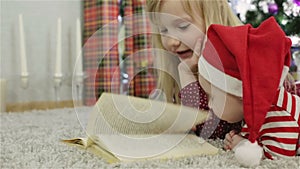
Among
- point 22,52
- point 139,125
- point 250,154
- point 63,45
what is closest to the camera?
point 250,154

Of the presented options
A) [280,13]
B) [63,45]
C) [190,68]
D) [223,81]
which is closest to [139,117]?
[190,68]

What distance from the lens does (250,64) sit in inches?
27.1

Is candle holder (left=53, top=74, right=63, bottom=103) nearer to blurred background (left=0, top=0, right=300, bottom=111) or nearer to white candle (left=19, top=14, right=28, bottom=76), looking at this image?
blurred background (left=0, top=0, right=300, bottom=111)

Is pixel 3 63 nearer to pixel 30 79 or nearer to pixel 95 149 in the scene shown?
pixel 30 79

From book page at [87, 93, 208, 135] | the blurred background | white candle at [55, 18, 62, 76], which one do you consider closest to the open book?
book page at [87, 93, 208, 135]

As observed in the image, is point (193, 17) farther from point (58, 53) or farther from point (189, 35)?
point (58, 53)

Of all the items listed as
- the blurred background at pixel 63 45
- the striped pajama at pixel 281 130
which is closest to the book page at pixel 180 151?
the striped pajama at pixel 281 130

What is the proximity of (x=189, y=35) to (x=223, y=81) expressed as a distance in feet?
0.85

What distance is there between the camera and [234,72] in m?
0.71

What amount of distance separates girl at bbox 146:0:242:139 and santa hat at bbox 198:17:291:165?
19 centimetres

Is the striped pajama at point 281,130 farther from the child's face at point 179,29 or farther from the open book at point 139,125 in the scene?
the child's face at point 179,29

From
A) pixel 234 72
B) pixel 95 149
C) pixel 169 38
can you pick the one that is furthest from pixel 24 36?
pixel 234 72

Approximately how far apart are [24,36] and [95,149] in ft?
4.60

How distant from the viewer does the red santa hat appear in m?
0.67
